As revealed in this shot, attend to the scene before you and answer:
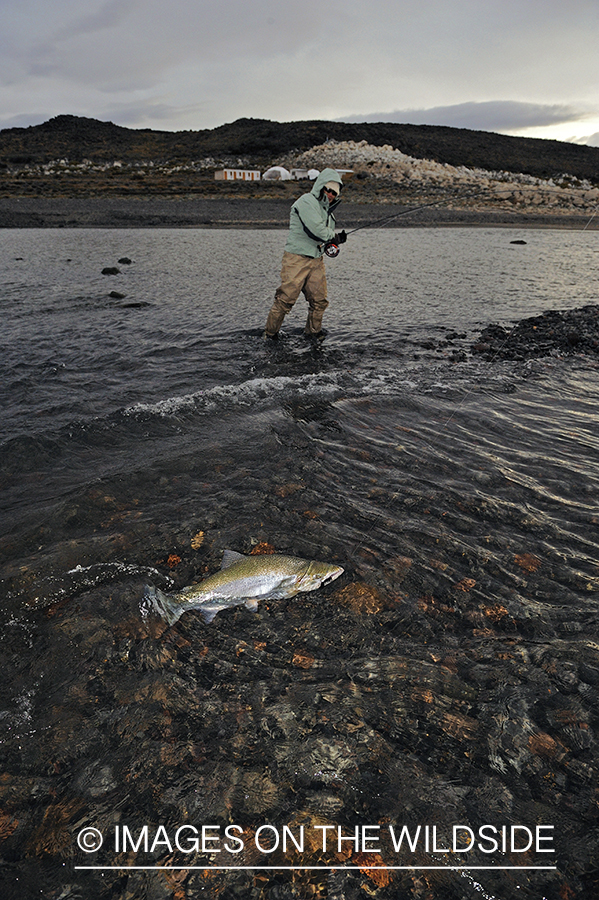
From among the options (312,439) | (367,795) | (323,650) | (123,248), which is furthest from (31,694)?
(123,248)

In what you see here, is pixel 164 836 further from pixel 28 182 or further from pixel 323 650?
pixel 28 182

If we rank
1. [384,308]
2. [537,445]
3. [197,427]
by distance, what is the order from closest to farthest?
[537,445] < [197,427] < [384,308]

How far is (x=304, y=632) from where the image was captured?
3.71 metres

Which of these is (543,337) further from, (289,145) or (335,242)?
(289,145)

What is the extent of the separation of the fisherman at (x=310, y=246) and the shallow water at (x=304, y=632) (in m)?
2.61

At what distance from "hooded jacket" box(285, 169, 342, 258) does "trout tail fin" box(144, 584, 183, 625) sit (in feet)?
28.3

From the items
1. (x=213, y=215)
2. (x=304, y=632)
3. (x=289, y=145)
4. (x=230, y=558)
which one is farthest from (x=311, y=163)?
(x=304, y=632)

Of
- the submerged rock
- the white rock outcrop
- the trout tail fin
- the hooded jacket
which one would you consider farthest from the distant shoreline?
the trout tail fin

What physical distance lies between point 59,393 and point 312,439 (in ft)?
15.5

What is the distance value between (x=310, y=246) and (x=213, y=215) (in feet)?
107

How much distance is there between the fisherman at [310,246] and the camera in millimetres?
Result: 10188

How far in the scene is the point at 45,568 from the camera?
4309 mm

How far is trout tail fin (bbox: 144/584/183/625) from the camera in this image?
3.71 metres

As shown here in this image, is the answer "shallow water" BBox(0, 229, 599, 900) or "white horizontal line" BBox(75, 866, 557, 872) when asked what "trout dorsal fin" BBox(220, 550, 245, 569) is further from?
"white horizontal line" BBox(75, 866, 557, 872)
